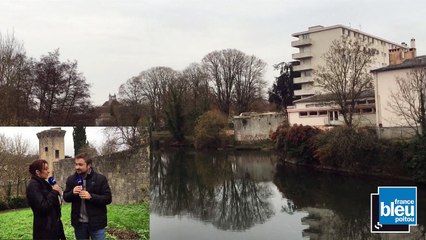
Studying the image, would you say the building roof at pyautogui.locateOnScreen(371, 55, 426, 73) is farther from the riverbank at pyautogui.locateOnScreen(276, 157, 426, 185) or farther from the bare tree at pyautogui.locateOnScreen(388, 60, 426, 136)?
the riverbank at pyautogui.locateOnScreen(276, 157, 426, 185)

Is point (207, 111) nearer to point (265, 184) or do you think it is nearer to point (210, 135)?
point (210, 135)

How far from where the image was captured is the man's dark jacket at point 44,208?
4.30 metres

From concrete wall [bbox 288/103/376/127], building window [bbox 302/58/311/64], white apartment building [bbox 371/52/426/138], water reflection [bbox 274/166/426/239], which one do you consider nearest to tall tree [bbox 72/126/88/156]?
water reflection [bbox 274/166/426/239]

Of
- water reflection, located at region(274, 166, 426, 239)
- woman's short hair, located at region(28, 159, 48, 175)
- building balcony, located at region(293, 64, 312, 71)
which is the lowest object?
water reflection, located at region(274, 166, 426, 239)

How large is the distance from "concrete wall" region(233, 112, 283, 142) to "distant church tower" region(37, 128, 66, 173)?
38721 mm

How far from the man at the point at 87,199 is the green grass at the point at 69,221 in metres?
1.06

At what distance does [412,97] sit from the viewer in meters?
24.8

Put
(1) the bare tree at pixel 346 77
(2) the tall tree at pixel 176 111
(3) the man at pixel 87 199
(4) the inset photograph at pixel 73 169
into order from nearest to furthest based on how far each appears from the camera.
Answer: (3) the man at pixel 87 199
(4) the inset photograph at pixel 73 169
(1) the bare tree at pixel 346 77
(2) the tall tree at pixel 176 111

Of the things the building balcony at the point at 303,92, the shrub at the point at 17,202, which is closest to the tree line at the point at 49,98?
the shrub at the point at 17,202

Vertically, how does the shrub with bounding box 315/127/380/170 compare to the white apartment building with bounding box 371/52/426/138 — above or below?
below

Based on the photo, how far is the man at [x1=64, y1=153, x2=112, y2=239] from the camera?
454 centimetres

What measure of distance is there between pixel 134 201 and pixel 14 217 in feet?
4.91

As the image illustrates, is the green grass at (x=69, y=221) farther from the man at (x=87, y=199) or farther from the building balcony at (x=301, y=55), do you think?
the building balcony at (x=301, y=55)

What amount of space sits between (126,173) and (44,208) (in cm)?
193
